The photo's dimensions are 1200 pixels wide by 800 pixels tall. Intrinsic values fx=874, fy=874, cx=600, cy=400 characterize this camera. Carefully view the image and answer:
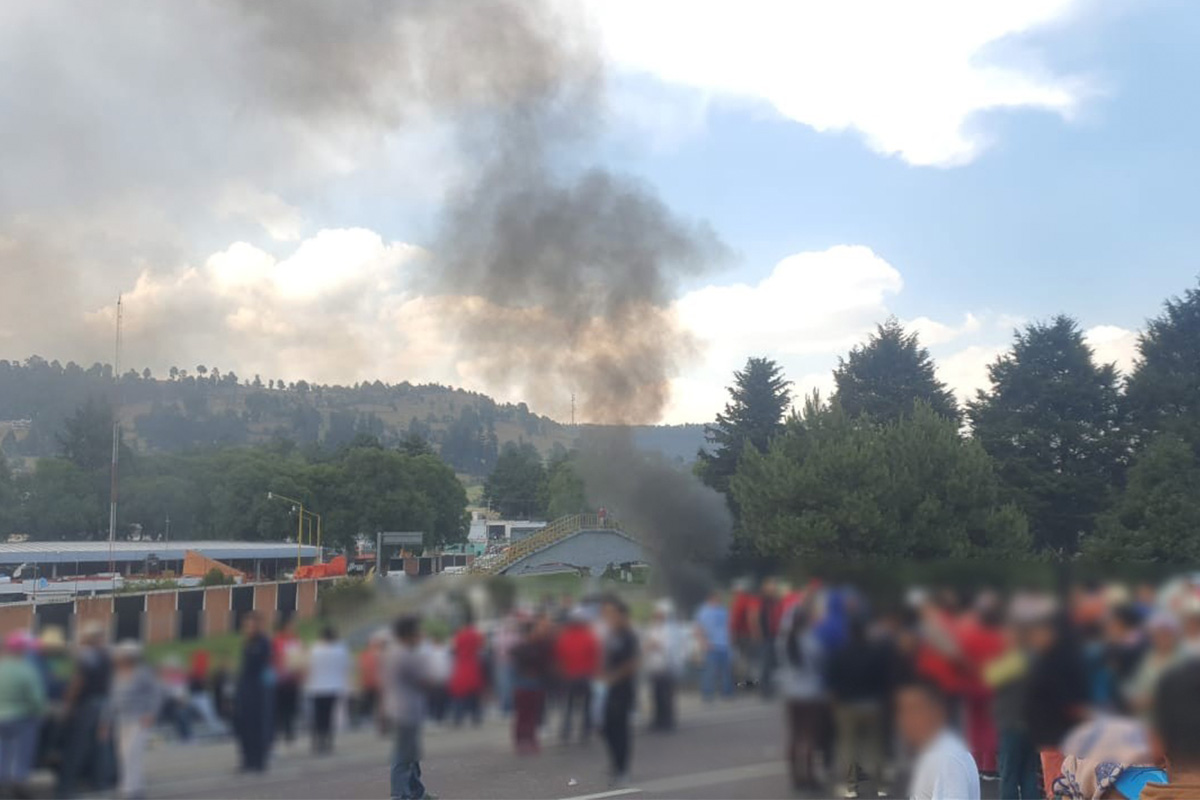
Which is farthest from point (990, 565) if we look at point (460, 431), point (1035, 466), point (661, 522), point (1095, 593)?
point (1035, 466)

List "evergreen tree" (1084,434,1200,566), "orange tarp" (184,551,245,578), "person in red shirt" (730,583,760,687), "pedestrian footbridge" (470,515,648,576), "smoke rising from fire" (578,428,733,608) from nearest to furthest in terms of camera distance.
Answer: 1. "person in red shirt" (730,583,760,687)
2. "pedestrian footbridge" (470,515,648,576)
3. "orange tarp" (184,551,245,578)
4. "smoke rising from fire" (578,428,733,608)
5. "evergreen tree" (1084,434,1200,566)

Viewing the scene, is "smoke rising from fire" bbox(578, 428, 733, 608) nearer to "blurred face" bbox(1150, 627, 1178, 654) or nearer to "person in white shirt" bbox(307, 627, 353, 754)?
"person in white shirt" bbox(307, 627, 353, 754)

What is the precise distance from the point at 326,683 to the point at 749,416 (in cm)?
3714

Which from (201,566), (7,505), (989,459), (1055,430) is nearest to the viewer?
(201,566)

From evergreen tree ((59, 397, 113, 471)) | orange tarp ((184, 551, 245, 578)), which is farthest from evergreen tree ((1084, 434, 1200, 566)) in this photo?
evergreen tree ((59, 397, 113, 471))

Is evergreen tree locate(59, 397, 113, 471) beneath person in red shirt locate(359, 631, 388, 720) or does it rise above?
above

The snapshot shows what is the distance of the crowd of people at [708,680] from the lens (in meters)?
1.58

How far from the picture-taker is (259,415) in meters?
18.7

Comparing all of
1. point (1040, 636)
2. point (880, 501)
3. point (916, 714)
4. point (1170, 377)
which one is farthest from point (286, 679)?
point (1170, 377)

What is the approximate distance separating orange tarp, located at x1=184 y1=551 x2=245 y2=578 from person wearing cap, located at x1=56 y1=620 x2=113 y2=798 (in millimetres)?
5039

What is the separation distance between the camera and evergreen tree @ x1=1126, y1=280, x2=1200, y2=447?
31.5 m

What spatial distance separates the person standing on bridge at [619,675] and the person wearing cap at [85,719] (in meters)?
0.93

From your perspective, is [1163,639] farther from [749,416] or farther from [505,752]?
[749,416]

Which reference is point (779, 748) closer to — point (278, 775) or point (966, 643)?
point (966, 643)
